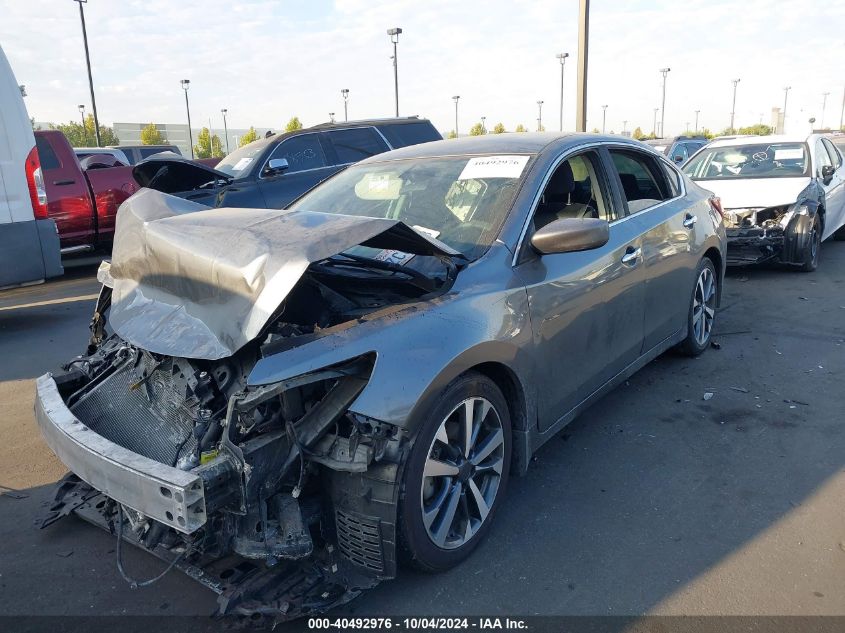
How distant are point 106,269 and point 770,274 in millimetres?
8038

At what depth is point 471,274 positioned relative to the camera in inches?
119

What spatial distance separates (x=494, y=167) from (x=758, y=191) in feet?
20.8

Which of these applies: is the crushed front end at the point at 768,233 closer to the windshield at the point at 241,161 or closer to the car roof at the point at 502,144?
the car roof at the point at 502,144

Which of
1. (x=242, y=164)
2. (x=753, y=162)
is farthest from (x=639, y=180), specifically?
(x=242, y=164)

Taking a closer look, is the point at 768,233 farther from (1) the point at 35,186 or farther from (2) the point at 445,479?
(1) the point at 35,186

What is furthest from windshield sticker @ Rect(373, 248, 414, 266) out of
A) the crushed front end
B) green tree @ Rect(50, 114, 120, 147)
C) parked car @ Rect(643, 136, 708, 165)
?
green tree @ Rect(50, 114, 120, 147)

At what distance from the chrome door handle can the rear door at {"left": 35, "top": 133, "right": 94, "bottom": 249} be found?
29.7 feet

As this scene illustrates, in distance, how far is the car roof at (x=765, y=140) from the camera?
951 cm

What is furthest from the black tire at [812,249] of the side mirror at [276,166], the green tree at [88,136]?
the green tree at [88,136]

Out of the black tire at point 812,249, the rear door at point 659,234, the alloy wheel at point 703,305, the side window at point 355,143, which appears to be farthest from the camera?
the side window at point 355,143

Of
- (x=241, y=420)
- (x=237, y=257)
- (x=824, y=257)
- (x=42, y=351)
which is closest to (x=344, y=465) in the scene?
(x=241, y=420)

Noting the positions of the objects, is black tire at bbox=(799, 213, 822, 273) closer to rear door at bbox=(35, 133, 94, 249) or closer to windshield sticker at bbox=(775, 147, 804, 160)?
windshield sticker at bbox=(775, 147, 804, 160)

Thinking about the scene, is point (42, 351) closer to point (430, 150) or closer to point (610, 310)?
point (430, 150)

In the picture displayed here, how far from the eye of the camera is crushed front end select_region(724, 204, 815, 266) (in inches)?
322
